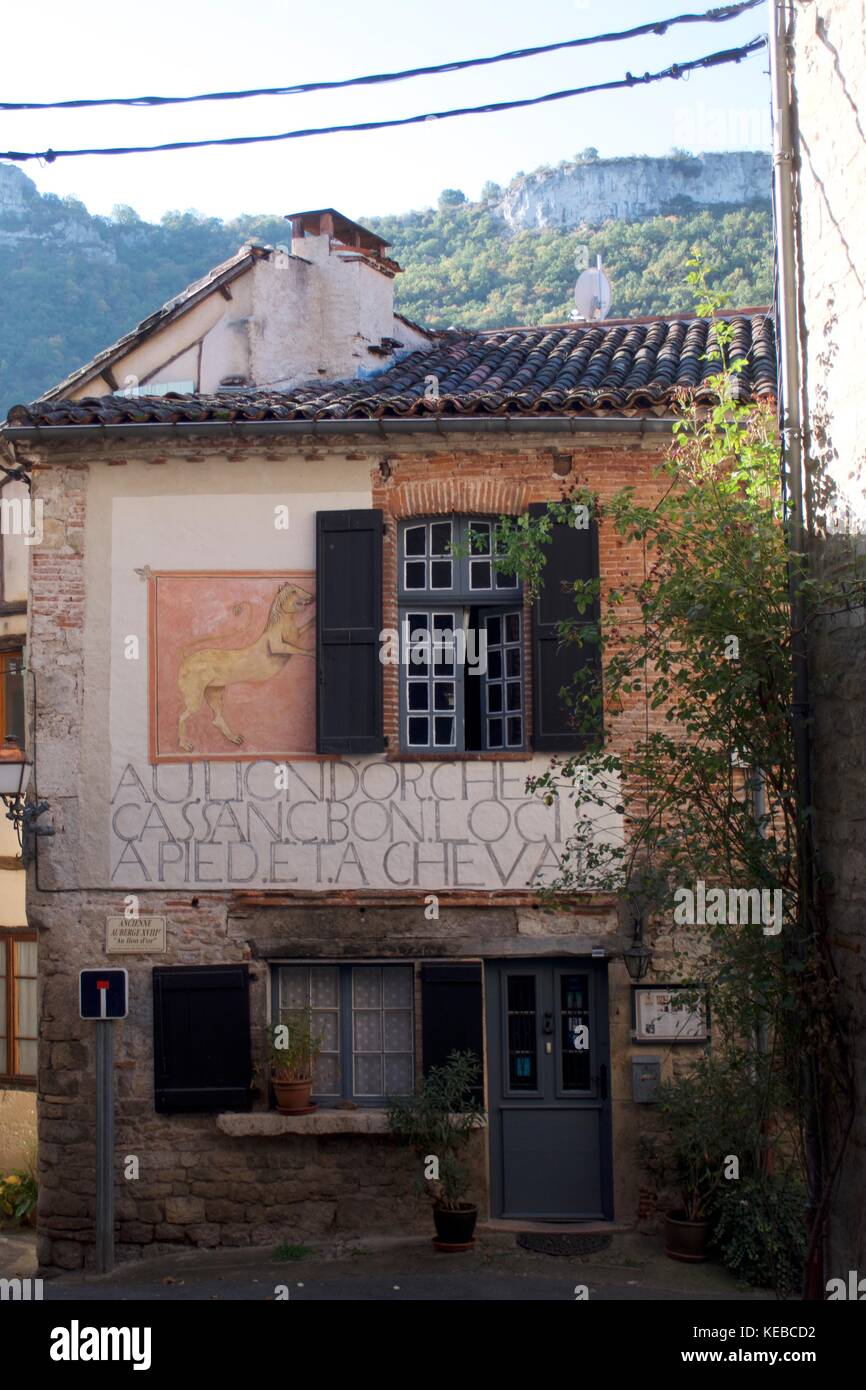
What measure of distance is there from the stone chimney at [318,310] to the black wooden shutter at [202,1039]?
6.09m

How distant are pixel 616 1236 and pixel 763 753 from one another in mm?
5596

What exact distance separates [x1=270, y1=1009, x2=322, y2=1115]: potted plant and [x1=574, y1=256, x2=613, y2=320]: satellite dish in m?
10.3

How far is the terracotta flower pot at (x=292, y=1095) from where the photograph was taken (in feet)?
37.0

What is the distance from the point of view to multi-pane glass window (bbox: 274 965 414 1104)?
11617mm

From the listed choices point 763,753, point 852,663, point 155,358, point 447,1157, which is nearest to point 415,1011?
point 447,1157

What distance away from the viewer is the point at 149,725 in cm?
1175

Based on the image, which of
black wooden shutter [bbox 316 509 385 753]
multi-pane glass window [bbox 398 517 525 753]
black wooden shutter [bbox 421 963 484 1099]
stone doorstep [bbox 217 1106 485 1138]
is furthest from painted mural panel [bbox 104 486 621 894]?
stone doorstep [bbox 217 1106 485 1138]

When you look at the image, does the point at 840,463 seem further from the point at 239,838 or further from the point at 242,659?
the point at 239,838

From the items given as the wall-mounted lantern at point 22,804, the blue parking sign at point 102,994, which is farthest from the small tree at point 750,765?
the wall-mounted lantern at point 22,804

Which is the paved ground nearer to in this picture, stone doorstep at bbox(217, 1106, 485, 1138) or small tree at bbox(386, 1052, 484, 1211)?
small tree at bbox(386, 1052, 484, 1211)

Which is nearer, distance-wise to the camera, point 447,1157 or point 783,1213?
point 783,1213

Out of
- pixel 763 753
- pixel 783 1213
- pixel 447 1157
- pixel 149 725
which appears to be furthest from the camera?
pixel 149 725

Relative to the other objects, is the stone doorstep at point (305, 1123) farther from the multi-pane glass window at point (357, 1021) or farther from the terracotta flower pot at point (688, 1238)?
the terracotta flower pot at point (688, 1238)
